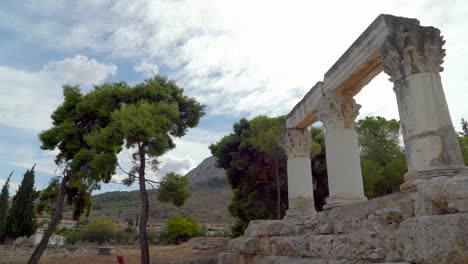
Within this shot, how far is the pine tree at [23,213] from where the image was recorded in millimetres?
31000

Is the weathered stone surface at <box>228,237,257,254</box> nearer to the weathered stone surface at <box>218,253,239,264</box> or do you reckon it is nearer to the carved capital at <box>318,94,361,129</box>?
the weathered stone surface at <box>218,253,239,264</box>

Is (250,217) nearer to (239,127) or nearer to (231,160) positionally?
(231,160)

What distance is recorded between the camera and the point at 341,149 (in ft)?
25.5

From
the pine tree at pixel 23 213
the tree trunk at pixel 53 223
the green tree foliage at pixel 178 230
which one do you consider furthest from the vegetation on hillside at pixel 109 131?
the pine tree at pixel 23 213

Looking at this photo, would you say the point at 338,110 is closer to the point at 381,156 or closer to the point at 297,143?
the point at 297,143

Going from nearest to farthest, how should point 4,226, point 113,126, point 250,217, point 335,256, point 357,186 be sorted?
1. point 335,256
2. point 357,186
3. point 113,126
4. point 250,217
5. point 4,226

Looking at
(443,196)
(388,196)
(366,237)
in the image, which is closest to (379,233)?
(366,237)

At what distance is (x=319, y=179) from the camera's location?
68.5ft

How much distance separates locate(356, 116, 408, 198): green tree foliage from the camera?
1928cm

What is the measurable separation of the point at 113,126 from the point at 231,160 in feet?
31.2

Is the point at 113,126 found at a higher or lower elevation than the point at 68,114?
lower

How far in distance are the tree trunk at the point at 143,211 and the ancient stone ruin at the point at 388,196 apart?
265 inches

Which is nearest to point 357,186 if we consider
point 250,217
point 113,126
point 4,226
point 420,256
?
point 420,256

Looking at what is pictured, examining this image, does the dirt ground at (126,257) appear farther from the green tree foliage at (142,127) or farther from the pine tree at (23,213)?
the pine tree at (23,213)
